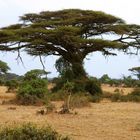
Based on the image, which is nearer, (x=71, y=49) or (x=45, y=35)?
(x=45, y=35)

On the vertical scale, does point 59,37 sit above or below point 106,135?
above

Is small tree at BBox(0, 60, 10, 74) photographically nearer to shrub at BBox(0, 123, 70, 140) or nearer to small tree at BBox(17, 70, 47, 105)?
small tree at BBox(17, 70, 47, 105)

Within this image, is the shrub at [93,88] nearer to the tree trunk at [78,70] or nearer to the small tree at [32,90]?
the tree trunk at [78,70]

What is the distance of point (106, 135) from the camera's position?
38.3 ft

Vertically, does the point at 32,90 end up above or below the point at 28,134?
above

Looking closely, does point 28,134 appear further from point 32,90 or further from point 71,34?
point 71,34

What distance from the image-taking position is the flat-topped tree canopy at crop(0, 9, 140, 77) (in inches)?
1040

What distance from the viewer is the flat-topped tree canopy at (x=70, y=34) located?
2642cm

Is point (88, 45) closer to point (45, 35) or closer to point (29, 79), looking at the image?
point (45, 35)

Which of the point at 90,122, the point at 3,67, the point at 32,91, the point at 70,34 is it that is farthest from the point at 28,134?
the point at 3,67

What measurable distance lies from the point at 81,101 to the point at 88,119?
16.8 ft

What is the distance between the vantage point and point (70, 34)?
26359mm

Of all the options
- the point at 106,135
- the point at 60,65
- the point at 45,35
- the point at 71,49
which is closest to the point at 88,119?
the point at 106,135

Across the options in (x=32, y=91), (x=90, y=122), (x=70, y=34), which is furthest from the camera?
(x=70, y=34)
